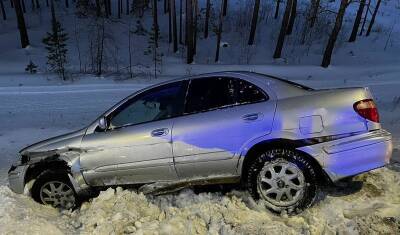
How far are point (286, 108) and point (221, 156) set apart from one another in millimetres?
832

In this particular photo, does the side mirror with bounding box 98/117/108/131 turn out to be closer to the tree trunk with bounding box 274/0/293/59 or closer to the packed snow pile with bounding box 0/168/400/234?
the packed snow pile with bounding box 0/168/400/234

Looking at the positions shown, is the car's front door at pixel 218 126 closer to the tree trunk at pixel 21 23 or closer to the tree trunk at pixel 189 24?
the tree trunk at pixel 189 24

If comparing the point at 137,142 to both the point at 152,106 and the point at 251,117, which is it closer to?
the point at 152,106

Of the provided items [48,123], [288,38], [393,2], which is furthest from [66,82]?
[393,2]

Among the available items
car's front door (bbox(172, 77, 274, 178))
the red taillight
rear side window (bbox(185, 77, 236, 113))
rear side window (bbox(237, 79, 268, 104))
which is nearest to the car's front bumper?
car's front door (bbox(172, 77, 274, 178))

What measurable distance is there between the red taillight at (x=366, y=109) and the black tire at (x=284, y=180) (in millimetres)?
722

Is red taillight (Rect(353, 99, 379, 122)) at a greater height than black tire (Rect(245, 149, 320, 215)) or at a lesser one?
greater

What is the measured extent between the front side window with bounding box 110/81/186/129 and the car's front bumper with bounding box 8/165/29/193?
1.25m

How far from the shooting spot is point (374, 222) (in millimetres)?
4371

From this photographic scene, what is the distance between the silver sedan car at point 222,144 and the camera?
441 cm

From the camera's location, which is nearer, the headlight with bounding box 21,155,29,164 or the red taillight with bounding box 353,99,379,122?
the red taillight with bounding box 353,99,379,122

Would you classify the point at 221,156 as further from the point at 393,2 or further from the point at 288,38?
the point at 393,2

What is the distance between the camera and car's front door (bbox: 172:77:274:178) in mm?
4559

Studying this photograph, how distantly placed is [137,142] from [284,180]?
162 centimetres
